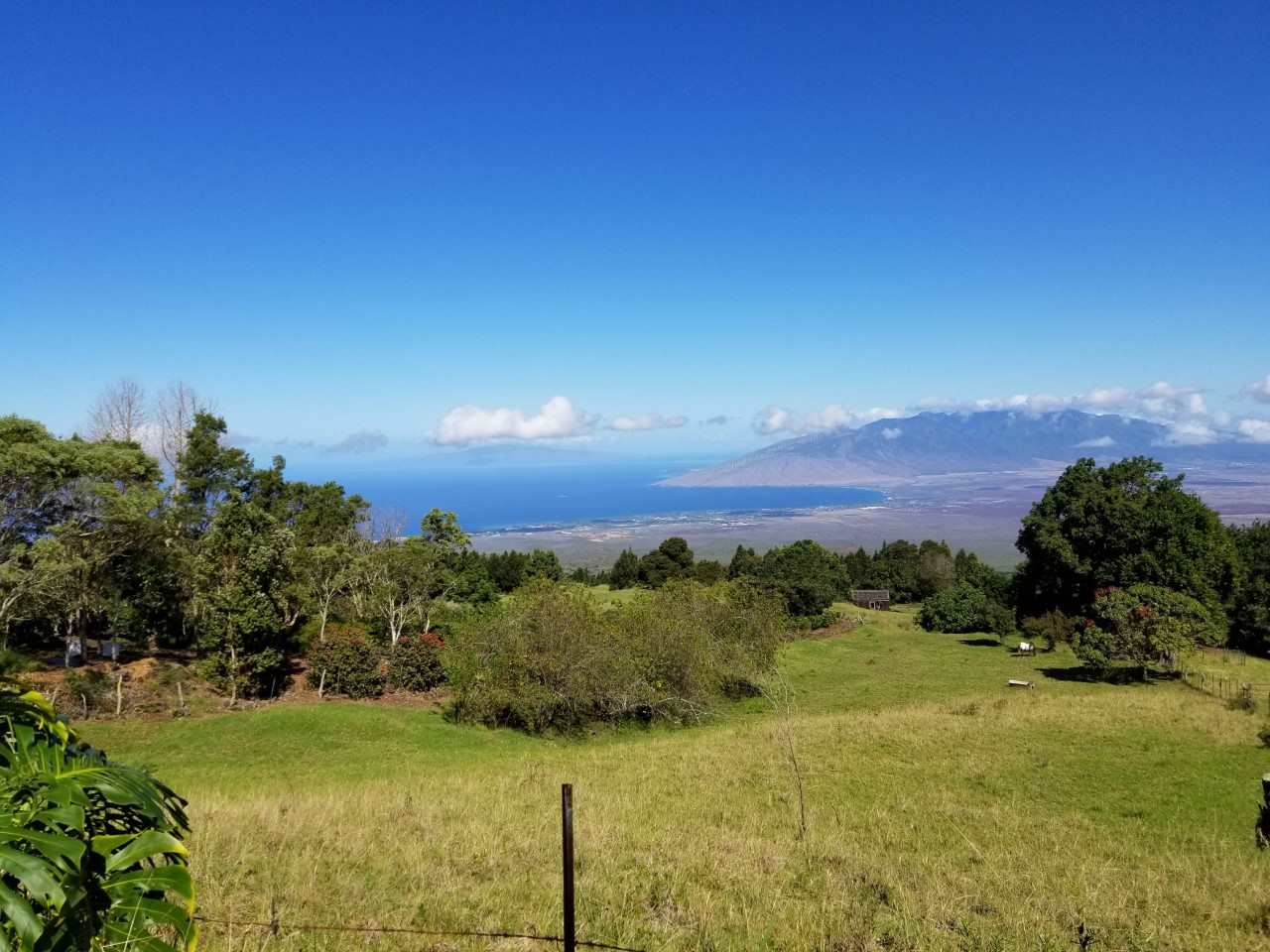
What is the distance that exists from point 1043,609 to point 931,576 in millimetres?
20873

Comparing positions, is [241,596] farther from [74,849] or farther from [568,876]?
[74,849]

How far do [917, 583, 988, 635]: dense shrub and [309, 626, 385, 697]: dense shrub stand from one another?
1510 inches

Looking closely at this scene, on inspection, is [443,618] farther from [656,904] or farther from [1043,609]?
[1043,609]

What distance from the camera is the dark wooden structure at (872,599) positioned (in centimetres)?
6078

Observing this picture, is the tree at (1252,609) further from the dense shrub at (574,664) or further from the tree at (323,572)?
the tree at (323,572)

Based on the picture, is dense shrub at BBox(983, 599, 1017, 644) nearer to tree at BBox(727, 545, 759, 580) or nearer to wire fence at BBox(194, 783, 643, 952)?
tree at BBox(727, 545, 759, 580)

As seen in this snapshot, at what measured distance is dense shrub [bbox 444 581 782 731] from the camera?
870 inches

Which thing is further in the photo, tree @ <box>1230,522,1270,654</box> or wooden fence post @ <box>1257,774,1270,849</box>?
tree @ <box>1230,522,1270,654</box>

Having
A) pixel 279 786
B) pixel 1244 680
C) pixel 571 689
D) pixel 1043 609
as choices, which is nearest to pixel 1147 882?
pixel 279 786

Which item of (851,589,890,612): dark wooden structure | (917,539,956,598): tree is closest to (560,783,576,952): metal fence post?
(851,589,890,612): dark wooden structure

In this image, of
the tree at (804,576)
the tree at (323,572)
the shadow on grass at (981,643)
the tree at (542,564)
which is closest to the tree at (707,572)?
the tree at (804,576)

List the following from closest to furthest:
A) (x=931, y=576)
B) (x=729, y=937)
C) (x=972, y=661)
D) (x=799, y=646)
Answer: (x=729, y=937) < (x=972, y=661) < (x=799, y=646) < (x=931, y=576)

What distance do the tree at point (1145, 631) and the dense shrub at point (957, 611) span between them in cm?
1661

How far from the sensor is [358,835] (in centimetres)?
711
